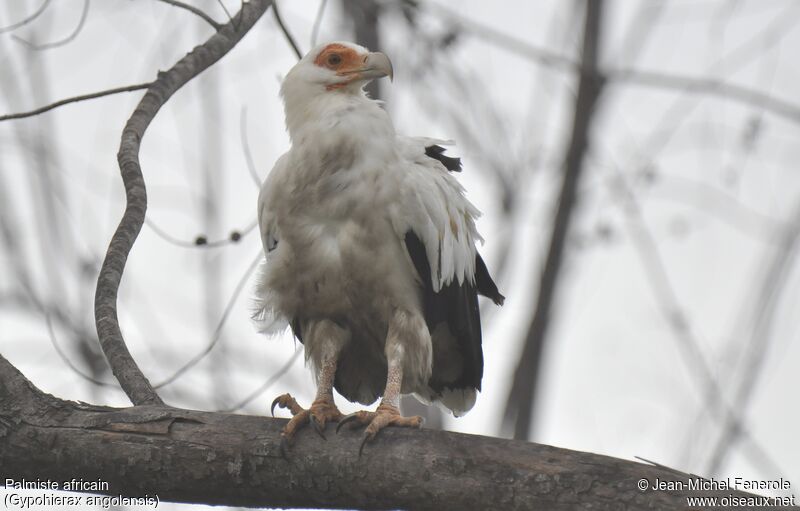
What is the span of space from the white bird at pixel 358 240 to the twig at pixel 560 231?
3.89 feet

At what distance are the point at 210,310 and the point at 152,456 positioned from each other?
4.74m

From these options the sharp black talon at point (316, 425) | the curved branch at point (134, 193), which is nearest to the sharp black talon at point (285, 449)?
the sharp black talon at point (316, 425)

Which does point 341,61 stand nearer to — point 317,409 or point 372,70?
point 372,70

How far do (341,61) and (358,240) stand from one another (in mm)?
1005

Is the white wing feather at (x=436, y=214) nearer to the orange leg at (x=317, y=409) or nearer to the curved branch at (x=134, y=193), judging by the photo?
the orange leg at (x=317, y=409)

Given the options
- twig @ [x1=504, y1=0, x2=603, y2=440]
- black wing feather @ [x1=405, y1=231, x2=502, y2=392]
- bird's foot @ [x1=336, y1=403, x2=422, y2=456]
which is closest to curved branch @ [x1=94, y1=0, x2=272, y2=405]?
bird's foot @ [x1=336, y1=403, x2=422, y2=456]

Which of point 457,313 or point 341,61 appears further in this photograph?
point 341,61

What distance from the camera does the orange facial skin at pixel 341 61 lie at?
16.1 ft

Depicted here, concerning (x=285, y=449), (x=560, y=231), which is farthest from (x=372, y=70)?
(x=285, y=449)

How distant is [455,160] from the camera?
507 centimetres

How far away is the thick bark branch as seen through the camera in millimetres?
3320

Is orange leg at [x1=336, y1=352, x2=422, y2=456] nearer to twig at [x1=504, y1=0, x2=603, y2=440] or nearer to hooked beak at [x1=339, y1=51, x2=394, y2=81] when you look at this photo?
hooked beak at [x1=339, y1=51, x2=394, y2=81]

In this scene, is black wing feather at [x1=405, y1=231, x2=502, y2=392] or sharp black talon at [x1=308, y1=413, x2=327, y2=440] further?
black wing feather at [x1=405, y1=231, x2=502, y2=392]

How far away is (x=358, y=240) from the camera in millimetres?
4461
